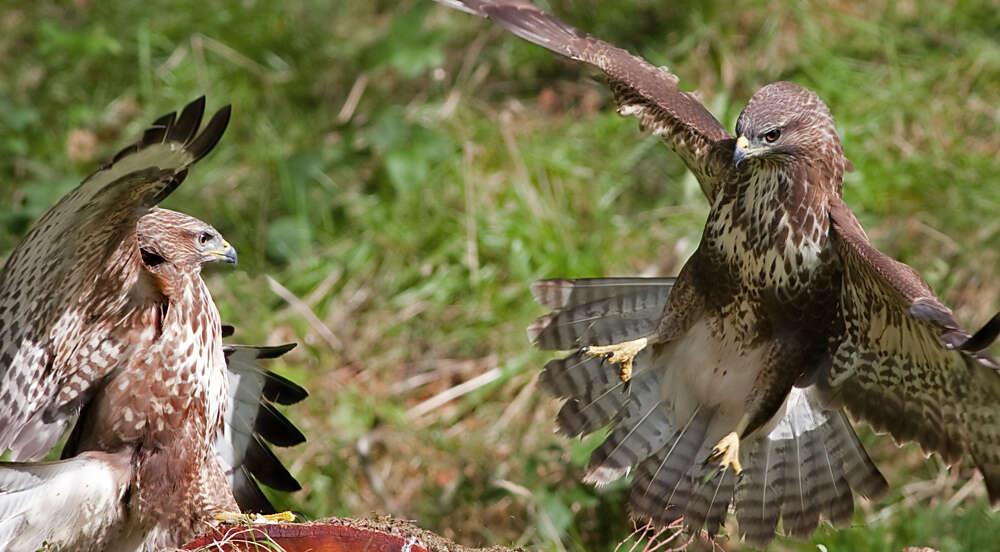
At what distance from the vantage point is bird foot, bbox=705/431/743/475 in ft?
15.0

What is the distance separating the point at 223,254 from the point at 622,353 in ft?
4.86

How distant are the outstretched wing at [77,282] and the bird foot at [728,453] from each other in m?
2.04

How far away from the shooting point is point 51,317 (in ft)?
13.3

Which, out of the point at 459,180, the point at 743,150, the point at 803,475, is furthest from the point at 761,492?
the point at 459,180

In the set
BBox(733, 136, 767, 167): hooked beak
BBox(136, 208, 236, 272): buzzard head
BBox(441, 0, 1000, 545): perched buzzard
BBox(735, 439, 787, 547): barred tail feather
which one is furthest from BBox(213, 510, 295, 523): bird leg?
BBox(733, 136, 767, 167): hooked beak

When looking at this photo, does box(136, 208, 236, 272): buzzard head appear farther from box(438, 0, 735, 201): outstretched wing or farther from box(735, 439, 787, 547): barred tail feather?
box(735, 439, 787, 547): barred tail feather

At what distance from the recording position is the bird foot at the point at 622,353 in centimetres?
476

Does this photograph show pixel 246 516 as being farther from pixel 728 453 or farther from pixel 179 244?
pixel 728 453

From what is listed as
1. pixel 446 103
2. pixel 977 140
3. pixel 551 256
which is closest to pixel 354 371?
pixel 551 256

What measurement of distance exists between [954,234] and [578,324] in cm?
235

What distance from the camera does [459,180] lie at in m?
6.82

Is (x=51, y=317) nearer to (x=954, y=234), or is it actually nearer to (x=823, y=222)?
(x=823, y=222)

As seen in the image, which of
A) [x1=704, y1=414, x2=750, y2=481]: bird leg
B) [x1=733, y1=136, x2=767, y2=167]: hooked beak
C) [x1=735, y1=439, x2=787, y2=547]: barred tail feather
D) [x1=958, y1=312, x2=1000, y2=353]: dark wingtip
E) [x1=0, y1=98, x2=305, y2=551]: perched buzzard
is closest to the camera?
[x1=958, y1=312, x2=1000, y2=353]: dark wingtip

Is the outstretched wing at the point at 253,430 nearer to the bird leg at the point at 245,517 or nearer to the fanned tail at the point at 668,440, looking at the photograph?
the bird leg at the point at 245,517
